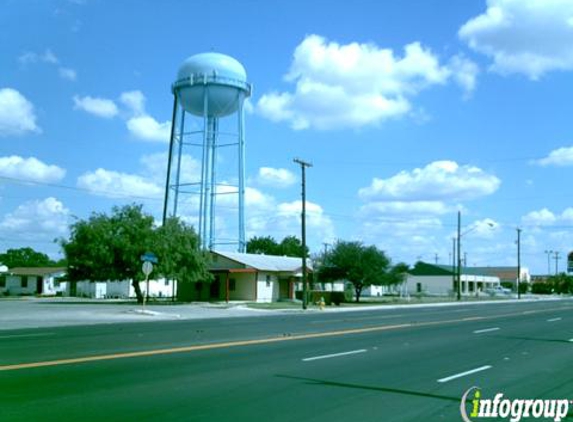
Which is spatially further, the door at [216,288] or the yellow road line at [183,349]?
the door at [216,288]

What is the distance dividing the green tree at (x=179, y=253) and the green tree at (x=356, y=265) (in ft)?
Answer: 45.6

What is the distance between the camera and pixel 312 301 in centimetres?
5672

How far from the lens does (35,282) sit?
8006 centimetres

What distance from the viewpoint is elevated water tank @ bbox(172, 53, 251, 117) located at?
5500 cm

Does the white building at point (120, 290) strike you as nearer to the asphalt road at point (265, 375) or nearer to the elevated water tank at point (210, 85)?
the elevated water tank at point (210, 85)

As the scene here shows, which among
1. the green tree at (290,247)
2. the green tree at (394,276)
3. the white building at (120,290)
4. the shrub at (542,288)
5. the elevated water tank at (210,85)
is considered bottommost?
the shrub at (542,288)

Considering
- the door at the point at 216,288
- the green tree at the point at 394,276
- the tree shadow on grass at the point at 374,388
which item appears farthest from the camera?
the green tree at the point at 394,276

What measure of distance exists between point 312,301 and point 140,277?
14649mm

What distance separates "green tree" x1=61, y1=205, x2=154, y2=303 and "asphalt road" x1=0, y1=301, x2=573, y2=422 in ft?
90.9

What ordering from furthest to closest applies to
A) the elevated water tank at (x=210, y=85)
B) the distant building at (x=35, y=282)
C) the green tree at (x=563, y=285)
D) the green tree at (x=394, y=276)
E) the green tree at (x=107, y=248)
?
the green tree at (x=563, y=285), the distant building at (x=35, y=282), the green tree at (x=394, y=276), the elevated water tank at (x=210, y=85), the green tree at (x=107, y=248)

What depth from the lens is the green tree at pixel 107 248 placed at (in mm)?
49219

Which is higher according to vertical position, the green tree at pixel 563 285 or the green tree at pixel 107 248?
the green tree at pixel 107 248

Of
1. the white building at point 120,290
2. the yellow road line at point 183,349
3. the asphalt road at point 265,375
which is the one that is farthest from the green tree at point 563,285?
the asphalt road at point 265,375

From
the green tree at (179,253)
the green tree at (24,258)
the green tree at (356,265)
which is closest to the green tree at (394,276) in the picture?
the green tree at (356,265)
